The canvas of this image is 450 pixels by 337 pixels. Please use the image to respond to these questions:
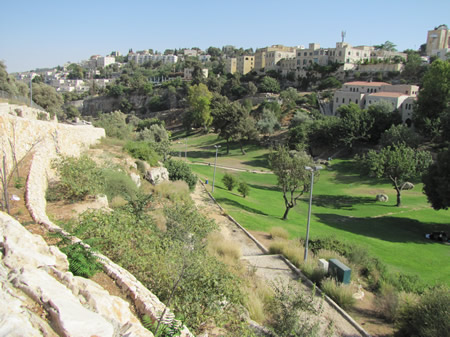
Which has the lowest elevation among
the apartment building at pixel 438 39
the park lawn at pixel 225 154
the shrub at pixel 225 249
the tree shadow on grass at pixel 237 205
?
the park lawn at pixel 225 154

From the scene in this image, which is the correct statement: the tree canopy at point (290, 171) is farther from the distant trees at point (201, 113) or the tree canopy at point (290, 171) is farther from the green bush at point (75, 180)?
the distant trees at point (201, 113)

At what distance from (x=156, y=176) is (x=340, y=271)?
1670 centimetres

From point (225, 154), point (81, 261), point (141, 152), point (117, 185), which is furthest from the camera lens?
point (225, 154)

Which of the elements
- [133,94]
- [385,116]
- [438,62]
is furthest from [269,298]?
[133,94]

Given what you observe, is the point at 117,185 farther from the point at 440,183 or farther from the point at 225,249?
the point at 440,183

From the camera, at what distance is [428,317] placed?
33.3 ft

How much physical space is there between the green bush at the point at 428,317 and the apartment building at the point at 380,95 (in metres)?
57.4

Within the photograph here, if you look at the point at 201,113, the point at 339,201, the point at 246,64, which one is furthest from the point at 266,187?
the point at 246,64

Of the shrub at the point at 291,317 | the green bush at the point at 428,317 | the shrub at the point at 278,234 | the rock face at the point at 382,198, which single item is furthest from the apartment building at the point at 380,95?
the shrub at the point at 291,317

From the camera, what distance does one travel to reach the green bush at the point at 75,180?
16.3 metres

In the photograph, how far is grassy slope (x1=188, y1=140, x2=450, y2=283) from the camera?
2171 centimetres

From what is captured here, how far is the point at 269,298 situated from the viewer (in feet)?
38.1

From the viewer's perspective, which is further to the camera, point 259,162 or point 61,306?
point 259,162

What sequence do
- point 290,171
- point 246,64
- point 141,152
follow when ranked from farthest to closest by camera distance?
1. point 246,64
2. point 141,152
3. point 290,171
